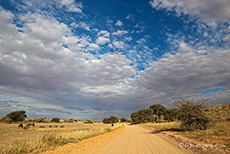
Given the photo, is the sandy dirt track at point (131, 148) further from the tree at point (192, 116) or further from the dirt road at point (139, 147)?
the tree at point (192, 116)

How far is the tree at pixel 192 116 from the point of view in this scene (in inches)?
737

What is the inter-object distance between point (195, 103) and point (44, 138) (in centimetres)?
2043

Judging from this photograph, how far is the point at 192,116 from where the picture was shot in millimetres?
19531

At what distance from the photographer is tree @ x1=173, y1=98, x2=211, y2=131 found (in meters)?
18.7

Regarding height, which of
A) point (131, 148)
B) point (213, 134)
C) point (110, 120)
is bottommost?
point (110, 120)

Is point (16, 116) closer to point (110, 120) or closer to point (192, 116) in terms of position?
point (110, 120)

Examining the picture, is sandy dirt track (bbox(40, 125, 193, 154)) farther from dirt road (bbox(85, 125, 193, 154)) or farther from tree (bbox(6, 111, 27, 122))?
tree (bbox(6, 111, 27, 122))

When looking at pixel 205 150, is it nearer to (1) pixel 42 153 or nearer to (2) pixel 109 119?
(1) pixel 42 153

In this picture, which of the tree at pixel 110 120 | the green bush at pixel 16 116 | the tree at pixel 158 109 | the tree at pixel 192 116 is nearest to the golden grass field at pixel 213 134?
the tree at pixel 192 116

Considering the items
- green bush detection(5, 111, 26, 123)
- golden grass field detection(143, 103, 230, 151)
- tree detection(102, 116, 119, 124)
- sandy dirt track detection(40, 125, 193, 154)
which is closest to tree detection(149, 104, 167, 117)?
tree detection(102, 116, 119, 124)

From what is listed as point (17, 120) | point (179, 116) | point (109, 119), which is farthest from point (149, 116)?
point (17, 120)

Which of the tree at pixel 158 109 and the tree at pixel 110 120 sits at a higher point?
the tree at pixel 158 109

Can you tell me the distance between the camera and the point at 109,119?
358 ft

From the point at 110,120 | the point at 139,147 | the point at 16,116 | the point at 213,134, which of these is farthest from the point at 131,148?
the point at 110,120
